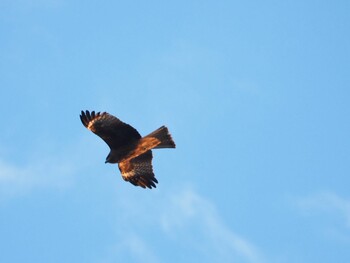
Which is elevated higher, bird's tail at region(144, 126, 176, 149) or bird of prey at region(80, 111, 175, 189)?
bird's tail at region(144, 126, 176, 149)

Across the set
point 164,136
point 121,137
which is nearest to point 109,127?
point 121,137

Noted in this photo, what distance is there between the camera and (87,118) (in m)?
22.7

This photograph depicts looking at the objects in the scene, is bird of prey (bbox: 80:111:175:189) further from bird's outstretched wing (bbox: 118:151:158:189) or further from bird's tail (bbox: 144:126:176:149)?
bird's outstretched wing (bbox: 118:151:158:189)

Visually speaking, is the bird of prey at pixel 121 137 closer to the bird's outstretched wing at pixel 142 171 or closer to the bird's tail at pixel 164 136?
the bird's tail at pixel 164 136

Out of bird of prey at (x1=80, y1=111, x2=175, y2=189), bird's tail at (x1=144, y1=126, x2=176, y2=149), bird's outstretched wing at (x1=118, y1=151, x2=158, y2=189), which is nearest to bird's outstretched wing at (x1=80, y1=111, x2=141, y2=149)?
bird of prey at (x1=80, y1=111, x2=175, y2=189)

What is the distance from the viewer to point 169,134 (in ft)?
74.4

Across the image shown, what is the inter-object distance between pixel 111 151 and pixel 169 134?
1591 millimetres

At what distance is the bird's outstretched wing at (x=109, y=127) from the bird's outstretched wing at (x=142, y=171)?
3.89 feet

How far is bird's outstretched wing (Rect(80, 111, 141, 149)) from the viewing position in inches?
891

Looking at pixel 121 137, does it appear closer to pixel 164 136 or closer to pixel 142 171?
pixel 164 136

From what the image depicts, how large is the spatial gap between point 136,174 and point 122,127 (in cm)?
186

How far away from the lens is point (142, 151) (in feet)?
75.5

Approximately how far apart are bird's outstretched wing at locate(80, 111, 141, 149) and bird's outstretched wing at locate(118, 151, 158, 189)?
1185 millimetres

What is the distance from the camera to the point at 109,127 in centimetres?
2273
